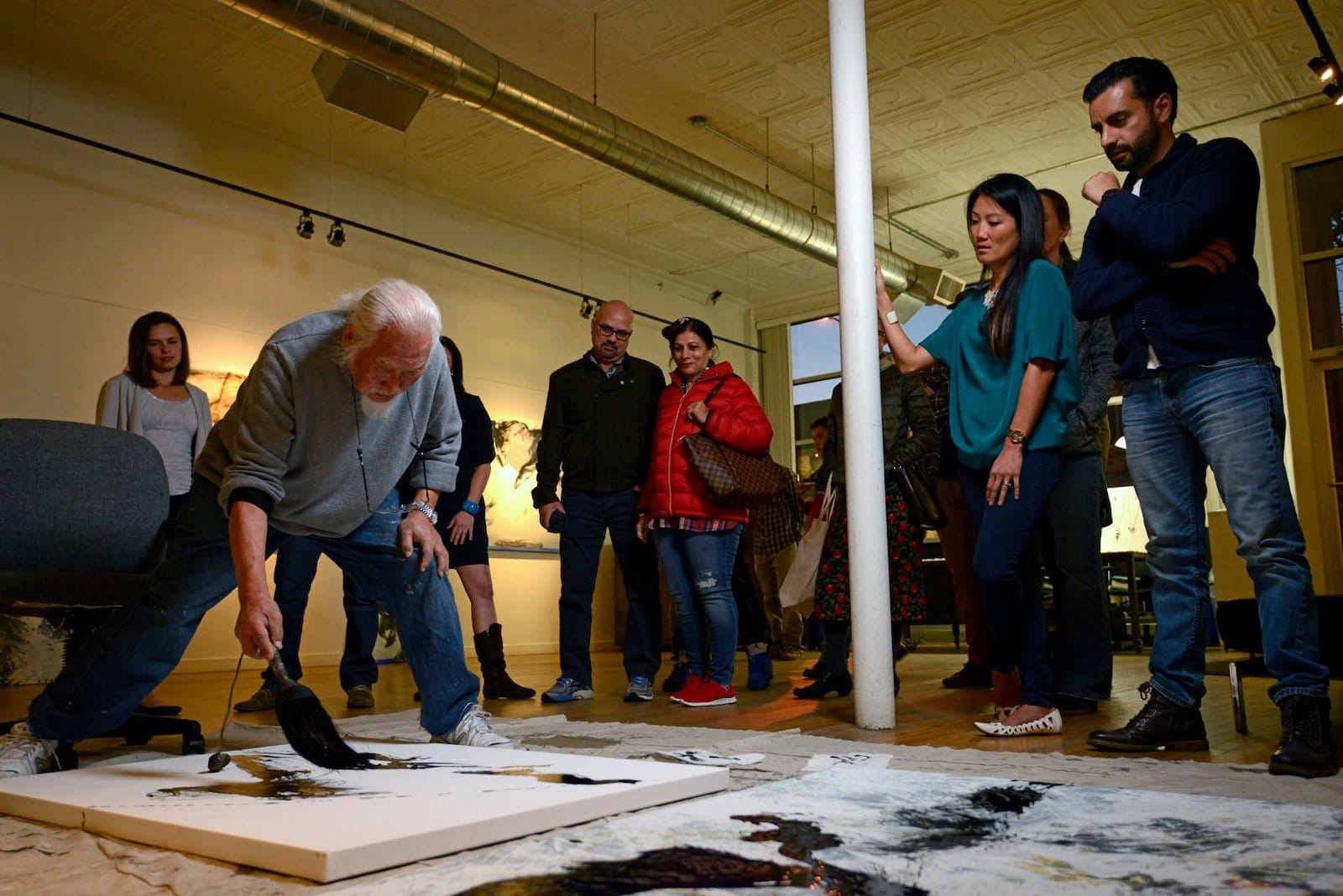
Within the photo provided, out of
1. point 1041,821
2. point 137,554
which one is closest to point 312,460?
point 137,554

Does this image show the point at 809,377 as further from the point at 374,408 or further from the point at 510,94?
the point at 374,408

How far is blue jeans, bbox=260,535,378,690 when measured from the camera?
12.9 feet

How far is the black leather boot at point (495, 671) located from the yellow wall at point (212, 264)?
343cm

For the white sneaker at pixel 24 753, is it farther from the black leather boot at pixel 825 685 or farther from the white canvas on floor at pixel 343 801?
the black leather boot at pixel 825 685

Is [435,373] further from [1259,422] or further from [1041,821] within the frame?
[1259,422]

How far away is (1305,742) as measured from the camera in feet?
6.17

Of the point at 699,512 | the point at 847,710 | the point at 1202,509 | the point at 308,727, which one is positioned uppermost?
the point at 699,512

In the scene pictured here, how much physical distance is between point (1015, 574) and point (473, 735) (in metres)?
1.35

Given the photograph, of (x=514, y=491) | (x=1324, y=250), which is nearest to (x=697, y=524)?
(x=1324, y=250)

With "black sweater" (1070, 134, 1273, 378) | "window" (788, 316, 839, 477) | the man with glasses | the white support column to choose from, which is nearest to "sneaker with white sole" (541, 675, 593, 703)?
the man with glasses

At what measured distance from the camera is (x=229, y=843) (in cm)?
134

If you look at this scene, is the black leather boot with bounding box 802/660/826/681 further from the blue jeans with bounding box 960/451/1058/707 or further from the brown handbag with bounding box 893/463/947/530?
the blue jeans with bounding box 960/451/1058/707

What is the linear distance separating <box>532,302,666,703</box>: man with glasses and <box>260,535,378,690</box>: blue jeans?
743mm

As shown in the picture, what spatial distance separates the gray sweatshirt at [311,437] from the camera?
2.06 metres
